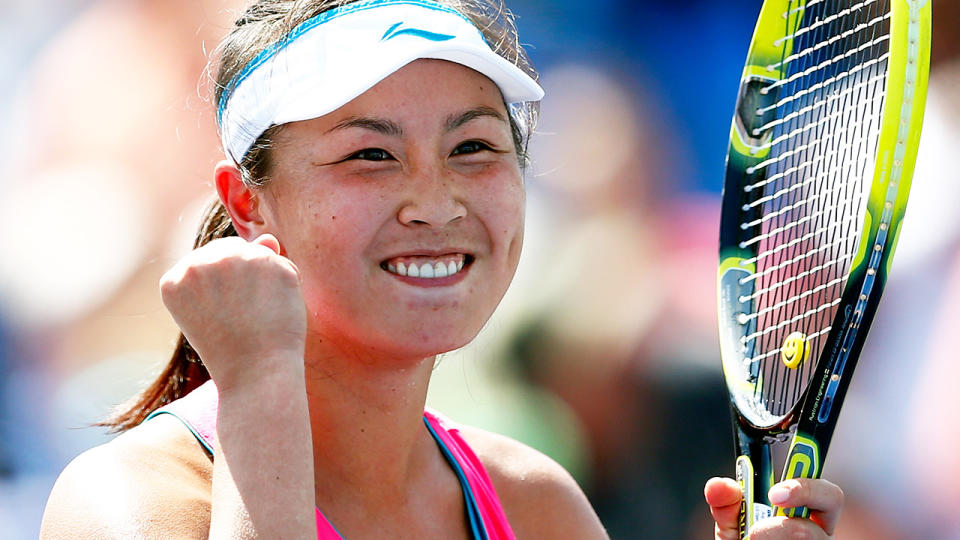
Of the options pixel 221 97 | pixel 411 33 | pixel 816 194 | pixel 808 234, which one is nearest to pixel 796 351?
pixel 808 234

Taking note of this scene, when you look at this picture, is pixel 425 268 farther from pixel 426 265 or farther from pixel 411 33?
pixel 411 33

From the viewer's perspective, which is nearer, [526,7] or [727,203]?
[727,203]

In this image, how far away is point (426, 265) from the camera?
6.00 ft

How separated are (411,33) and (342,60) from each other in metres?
0.13

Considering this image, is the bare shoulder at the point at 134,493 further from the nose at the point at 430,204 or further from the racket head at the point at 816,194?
the racket head at the point at 816,194

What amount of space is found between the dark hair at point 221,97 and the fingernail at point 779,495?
84 cm

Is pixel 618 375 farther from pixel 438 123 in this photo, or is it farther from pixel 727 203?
pixel 438 123

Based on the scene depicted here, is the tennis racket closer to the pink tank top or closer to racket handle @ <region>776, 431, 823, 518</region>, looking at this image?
racket handle @ <region>776, 431, 823, 518</region>

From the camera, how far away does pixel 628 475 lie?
407 cm

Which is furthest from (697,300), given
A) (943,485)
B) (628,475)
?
(943,485)

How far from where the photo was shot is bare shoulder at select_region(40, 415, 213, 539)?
155 centimetres

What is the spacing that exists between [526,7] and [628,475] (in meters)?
2.00

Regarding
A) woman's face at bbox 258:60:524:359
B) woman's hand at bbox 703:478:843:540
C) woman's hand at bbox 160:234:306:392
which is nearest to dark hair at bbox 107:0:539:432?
woman's face at bbox 258:60:524:359

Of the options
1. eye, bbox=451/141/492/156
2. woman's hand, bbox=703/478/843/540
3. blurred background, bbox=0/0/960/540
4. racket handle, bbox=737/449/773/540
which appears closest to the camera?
woman's hand, bbox=703/478/843/540
